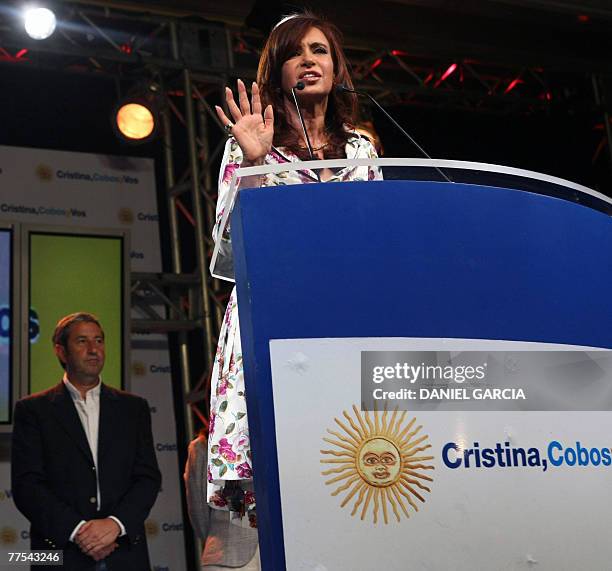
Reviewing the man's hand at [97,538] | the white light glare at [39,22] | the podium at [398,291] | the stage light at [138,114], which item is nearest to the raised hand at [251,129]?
the podium at [398,291]

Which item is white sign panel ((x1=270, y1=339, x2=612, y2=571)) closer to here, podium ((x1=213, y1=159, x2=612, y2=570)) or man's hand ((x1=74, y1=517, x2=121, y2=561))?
podium ((x1=213, y1=159, x2=612, y2=570))

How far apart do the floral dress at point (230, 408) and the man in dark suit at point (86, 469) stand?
219 centimetres

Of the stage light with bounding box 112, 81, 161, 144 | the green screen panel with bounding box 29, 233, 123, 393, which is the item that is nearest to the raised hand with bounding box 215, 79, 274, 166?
the green screen panel with bounding box 29, 233, 123, 393

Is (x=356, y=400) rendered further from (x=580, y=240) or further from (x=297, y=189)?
(x=580, y=240)

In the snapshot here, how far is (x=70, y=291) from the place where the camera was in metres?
4.97

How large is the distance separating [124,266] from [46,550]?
4.88 ft

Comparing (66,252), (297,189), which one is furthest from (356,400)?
(66,252)

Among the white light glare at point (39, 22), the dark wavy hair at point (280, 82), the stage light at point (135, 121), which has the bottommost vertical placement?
the dark wavy hair at point (280, 82)

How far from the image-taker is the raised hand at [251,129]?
173 cm

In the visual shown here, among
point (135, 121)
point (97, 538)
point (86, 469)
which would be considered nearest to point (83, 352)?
point (86, 469)

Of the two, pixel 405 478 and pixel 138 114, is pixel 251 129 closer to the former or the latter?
pixel 405 478

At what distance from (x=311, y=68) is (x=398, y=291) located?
0.80 metres

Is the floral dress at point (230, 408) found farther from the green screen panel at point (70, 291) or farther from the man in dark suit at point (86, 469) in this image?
the green screen panel at point (70, 291)

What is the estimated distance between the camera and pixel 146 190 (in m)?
6.87
